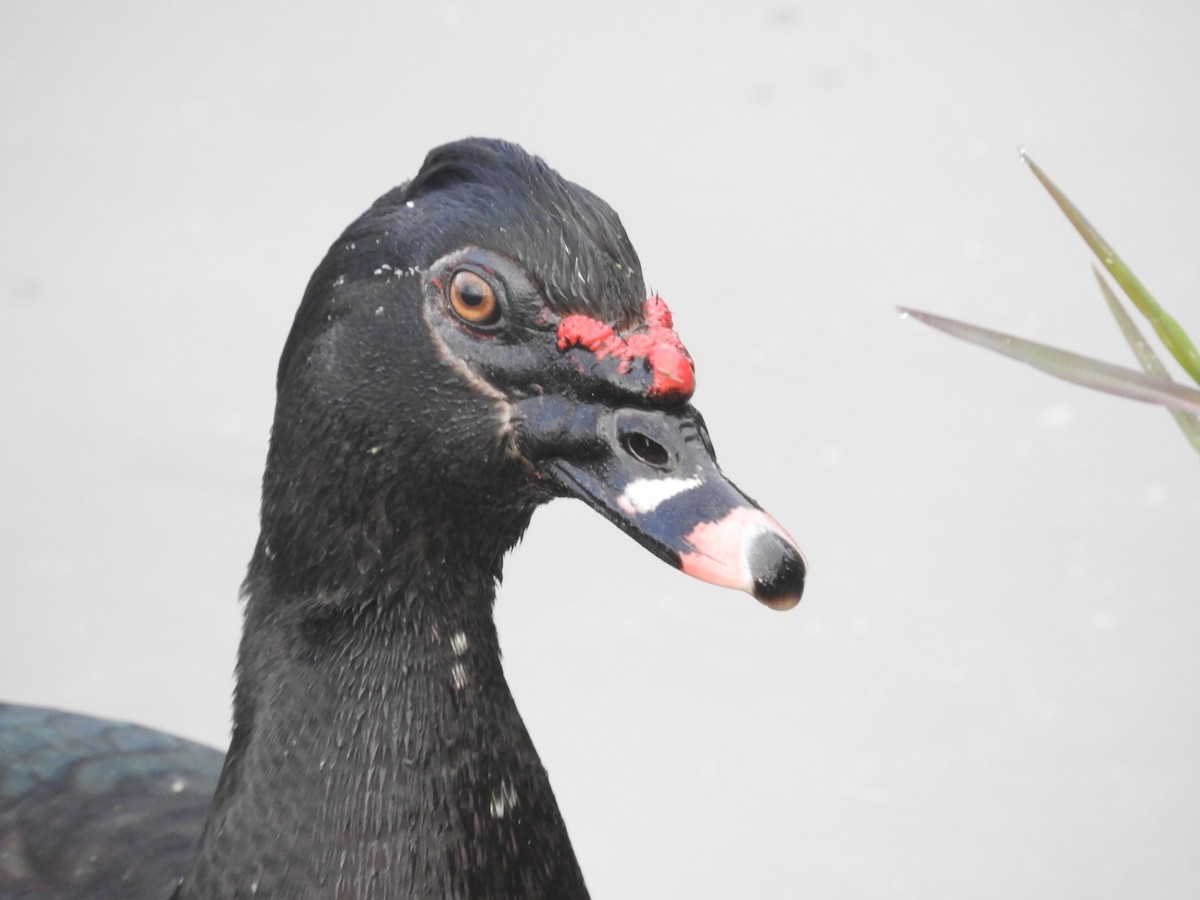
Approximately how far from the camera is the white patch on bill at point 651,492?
4.79 ft

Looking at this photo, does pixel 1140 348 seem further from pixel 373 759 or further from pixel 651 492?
pixel 373 759

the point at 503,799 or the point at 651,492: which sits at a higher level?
the point at 651,492

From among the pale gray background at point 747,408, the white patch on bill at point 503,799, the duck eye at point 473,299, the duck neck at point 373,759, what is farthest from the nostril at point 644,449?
the pale gray background at point 747,408

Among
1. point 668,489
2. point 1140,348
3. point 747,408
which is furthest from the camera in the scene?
point 747,408

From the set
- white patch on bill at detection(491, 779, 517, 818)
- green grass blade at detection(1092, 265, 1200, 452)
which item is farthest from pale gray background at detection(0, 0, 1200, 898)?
green grass blade at detection(1092, 265, 1200, 452)

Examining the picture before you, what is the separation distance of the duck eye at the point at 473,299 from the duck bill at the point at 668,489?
0.32 feet

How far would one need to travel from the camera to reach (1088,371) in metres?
1.48

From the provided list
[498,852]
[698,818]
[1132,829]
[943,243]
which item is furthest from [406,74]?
[498,852]

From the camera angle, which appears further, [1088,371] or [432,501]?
[432,501]

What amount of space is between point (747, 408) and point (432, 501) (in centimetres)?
218

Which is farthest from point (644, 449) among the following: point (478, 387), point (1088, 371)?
point (1088, 371)

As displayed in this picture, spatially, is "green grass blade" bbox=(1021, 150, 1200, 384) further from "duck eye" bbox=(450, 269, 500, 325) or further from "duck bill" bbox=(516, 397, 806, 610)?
"duck eye" bbox=(450, 269, 500, 325)

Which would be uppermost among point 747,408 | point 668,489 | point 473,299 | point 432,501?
point 747,408

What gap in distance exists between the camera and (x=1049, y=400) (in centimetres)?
376
